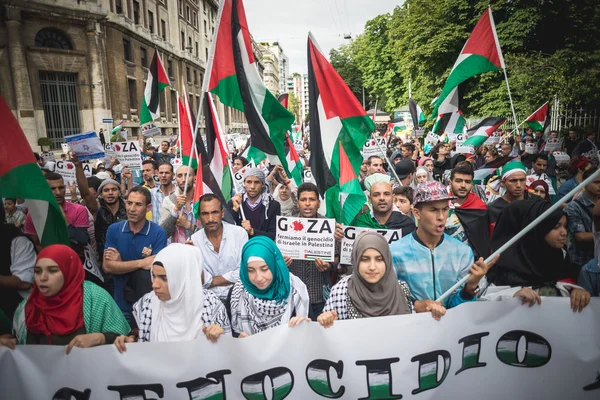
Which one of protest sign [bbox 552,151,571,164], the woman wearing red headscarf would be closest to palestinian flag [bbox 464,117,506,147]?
protest sign [bbox 552,151,571,164]

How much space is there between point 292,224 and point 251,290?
935mm

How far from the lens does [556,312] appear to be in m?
2.23

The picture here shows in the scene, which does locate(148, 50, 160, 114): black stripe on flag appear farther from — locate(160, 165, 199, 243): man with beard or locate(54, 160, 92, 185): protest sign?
locate(160, 165, 199, 243): man with beard

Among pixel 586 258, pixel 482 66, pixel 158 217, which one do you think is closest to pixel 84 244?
pixel 158 217

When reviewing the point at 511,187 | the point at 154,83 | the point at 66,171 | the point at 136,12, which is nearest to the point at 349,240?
the point at 511,187

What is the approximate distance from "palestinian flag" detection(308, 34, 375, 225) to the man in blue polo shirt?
1717 millimetres

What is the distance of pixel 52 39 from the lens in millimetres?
20281

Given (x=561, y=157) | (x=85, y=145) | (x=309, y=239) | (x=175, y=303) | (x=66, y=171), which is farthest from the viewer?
(x=561, y=157)

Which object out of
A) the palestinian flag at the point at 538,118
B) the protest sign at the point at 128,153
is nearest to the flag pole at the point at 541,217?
the protest sign at the point at 128,153

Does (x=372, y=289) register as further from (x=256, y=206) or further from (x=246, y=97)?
(x=246, y=97)

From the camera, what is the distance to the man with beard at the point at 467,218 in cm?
371

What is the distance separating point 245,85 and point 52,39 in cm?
2198

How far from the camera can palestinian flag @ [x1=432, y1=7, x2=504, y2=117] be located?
6.38m

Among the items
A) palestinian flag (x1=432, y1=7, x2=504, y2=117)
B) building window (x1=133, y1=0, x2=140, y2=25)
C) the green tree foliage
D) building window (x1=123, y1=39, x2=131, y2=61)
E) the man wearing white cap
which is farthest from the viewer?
building window (x1=133, y1=0, x2=140, y2=25)
